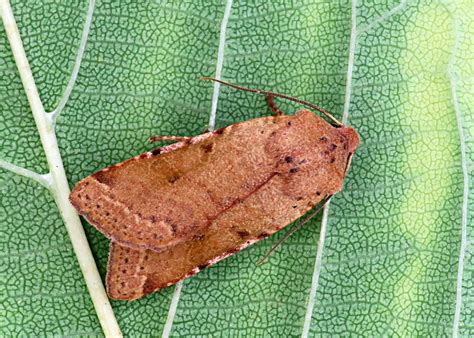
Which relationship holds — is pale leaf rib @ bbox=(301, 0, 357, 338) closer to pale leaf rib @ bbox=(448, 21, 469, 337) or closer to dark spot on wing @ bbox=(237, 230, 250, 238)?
dark spot on wing @ bbox=(237, 230, 250, 238)

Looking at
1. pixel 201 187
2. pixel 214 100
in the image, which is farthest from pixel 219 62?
pixel 201 187

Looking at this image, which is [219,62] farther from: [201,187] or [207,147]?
[201,187]

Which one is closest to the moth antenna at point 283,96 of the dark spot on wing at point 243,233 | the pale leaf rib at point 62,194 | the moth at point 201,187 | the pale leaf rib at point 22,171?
the moth at point 201,187

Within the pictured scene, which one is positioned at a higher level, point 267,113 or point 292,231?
point 267,113

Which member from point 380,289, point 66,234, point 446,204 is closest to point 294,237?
point 380,289

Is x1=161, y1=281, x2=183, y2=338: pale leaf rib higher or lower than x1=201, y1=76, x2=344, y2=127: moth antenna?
lower

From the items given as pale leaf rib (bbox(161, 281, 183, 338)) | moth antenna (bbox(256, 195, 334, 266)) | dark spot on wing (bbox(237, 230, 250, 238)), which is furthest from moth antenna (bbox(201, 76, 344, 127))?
pale leaf rib (bbox(161, 281, 183, 338))
